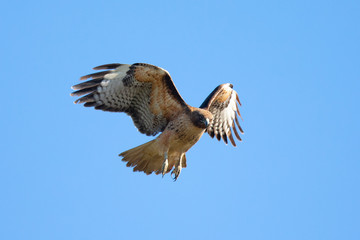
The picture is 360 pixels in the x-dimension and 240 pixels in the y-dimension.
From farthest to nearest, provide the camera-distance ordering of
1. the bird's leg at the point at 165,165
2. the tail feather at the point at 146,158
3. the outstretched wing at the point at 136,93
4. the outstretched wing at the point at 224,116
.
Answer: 1. the outstretched wing at the point at 224,116
2. the tail feather at the point at 146,158
3. the bird's leg at the point at 165,165
4. the outstretched wing at the point at 136,93

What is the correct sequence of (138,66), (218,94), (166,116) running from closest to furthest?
(138,66) → (166,116) → (218,94)

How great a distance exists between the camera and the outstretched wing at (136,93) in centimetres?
1217

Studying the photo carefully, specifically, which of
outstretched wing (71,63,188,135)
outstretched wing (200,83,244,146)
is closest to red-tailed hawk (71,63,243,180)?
outstretched wing (71,63,188,135)

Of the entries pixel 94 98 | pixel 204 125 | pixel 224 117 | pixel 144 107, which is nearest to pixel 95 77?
pixel 94 98

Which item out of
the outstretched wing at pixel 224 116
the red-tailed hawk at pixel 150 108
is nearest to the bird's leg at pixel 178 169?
the red-tailed hawk at pixel 150 108

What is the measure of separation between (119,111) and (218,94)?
2.55m

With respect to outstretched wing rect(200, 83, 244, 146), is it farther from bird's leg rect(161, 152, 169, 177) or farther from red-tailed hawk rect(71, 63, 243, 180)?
bird's leg rect(161, 152, 169, 177)

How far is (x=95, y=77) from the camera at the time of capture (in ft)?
40.2

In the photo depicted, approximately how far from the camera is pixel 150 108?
41.8ft

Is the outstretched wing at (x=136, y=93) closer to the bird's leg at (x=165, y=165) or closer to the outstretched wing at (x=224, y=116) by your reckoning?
the bird's leg at (x=165, y=165)

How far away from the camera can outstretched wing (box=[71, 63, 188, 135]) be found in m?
12.2

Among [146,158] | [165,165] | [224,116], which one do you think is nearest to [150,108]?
[146,158]

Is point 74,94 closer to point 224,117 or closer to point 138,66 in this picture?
point 138,66

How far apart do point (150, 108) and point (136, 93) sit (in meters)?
0.44
